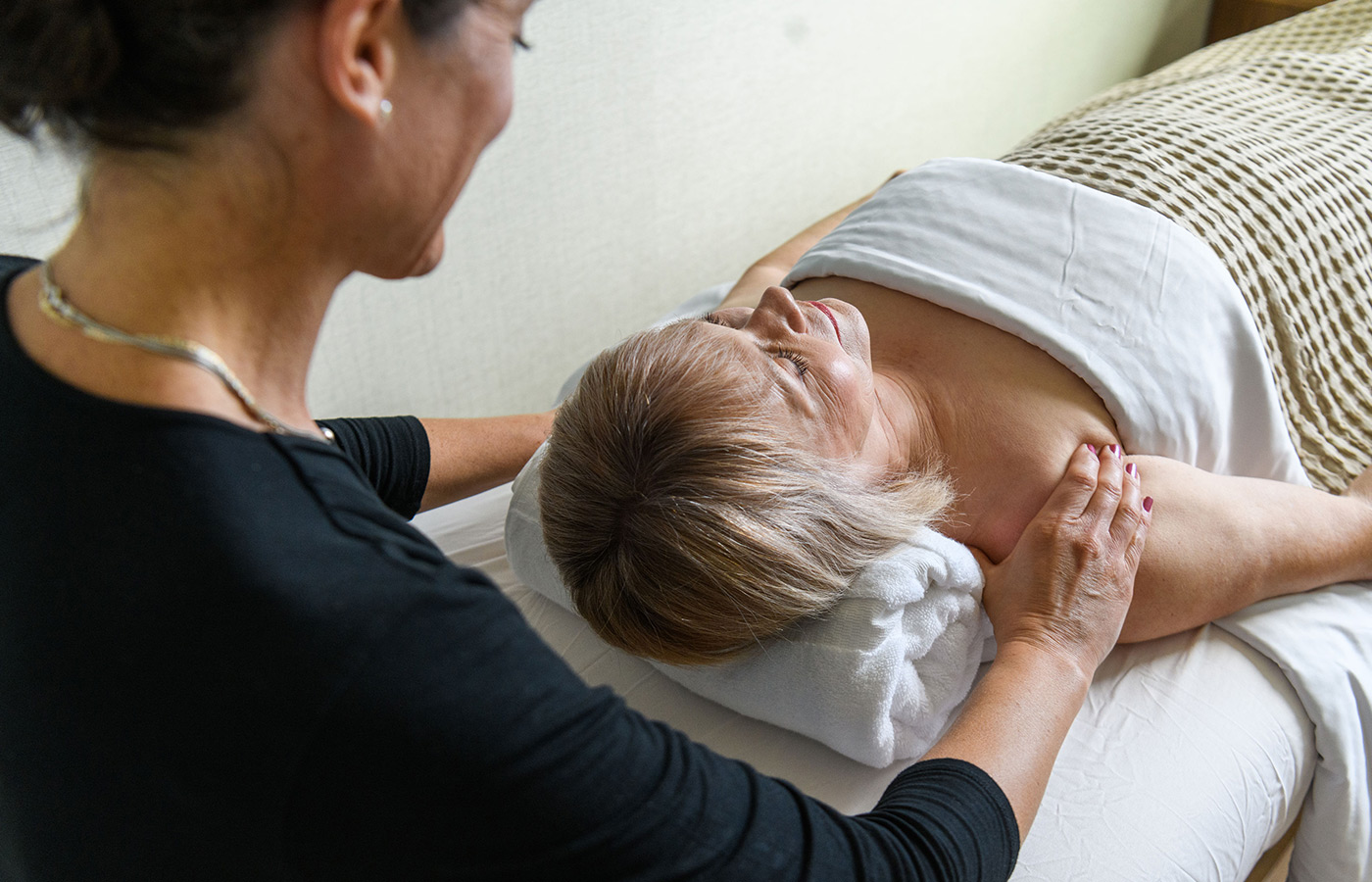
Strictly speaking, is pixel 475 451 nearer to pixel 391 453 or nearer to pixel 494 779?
pixel 391 453

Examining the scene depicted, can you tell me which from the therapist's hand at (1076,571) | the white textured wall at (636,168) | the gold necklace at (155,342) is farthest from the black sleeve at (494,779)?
the white textured wall at (636,168)

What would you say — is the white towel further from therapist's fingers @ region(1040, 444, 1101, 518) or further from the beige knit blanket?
the beige knit blanket

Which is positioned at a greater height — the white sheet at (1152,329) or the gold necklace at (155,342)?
the gold necklace at (155,342)

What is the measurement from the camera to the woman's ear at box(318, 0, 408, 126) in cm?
53

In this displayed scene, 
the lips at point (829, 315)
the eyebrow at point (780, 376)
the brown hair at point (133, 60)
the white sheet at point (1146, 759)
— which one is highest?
the brown hair at point (133, 60)

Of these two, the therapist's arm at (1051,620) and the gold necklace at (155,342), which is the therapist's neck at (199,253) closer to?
the gold necklace at (155,342)

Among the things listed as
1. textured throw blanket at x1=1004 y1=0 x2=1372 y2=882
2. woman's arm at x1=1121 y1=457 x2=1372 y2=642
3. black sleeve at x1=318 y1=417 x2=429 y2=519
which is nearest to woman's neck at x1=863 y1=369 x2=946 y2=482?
woman's arm at x1=1121 y1=457 x2=1372 y2=642

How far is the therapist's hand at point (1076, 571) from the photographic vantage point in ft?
3.36

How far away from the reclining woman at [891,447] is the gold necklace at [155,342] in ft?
1.63

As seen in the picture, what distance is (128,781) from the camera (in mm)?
602

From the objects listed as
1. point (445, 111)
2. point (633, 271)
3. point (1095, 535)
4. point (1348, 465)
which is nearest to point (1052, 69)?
point (633, 271)

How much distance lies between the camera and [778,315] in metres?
1.22

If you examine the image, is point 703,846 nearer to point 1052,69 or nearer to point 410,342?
point 410,342

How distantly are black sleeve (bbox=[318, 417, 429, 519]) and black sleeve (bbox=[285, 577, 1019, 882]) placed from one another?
0.63 meters
